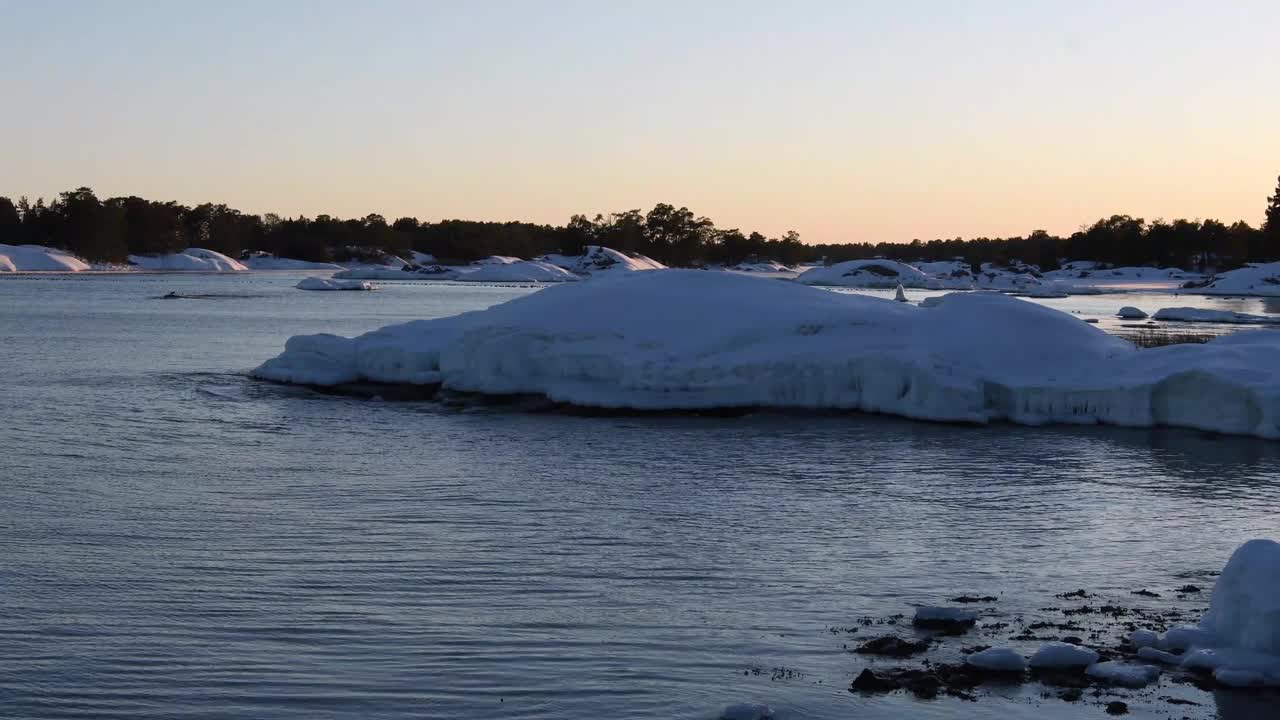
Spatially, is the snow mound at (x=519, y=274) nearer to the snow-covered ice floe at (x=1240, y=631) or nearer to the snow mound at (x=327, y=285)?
the snow mound at (x=327, y=285)

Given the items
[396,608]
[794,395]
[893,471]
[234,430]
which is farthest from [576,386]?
[396,608]

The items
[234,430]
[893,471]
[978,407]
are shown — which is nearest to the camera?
[893,471]

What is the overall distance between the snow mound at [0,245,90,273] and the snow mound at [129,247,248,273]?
A: 56.4ft

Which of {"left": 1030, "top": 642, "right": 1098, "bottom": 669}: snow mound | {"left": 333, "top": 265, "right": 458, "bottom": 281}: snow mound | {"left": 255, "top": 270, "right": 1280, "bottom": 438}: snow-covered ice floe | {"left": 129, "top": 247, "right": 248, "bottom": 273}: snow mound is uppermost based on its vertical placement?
{"left": 129, "top": 247, "right": 248, "bottom": 273}: snow mound

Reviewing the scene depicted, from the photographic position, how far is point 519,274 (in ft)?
518

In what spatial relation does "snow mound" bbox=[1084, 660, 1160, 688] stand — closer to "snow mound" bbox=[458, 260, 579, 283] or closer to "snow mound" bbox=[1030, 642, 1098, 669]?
"snow mound" bbox=[1030, 642, 1098, 669]

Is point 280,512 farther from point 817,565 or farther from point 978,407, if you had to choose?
point 978,407

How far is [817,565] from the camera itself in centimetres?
1420

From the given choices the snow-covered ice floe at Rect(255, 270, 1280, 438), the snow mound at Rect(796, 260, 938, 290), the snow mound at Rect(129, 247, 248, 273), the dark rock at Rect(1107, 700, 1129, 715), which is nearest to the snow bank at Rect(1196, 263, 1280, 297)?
the snow mound at Rect(796, 260, 938, 290)

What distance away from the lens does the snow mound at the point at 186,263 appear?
18062 centimetres

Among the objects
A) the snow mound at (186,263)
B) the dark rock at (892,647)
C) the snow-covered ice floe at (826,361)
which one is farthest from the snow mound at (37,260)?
the dark rock at (892,647)

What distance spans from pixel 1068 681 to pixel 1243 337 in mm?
20724

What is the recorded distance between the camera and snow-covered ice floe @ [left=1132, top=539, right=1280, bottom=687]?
408 inches

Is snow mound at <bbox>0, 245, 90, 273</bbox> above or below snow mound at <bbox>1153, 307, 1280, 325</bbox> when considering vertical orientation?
above
